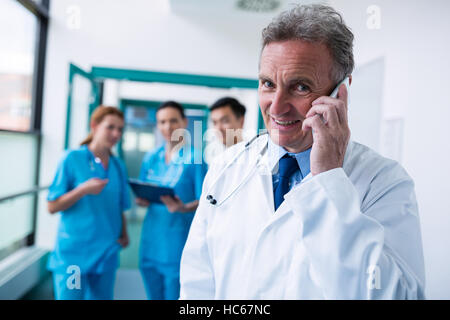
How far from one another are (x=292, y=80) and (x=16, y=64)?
2.23 metres

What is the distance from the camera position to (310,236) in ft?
1.67

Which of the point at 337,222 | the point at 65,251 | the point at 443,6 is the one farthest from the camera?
the point at 65,251

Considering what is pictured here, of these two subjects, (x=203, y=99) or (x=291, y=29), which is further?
(x=203, y=99)

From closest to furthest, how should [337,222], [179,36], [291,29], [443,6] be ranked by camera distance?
[337,222] → [291,29] → [443,6] → [179,36]

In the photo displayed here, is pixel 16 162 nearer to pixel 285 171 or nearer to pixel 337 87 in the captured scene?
pixel 285 171

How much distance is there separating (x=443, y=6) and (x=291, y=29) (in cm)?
65

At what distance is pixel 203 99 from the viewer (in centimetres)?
399

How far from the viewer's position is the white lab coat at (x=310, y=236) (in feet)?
1.62

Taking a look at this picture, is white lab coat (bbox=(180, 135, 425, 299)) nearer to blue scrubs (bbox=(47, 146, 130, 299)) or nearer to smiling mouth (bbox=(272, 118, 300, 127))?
smiling mouth (bbox=(272, 118, 300, 127))

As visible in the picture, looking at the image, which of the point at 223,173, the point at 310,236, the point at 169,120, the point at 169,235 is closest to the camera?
the point at 310,236

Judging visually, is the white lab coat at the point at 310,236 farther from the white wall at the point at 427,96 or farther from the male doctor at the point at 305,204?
the white wall at the point at 427,96

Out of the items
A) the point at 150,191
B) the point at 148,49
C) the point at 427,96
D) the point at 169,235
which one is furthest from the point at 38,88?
the point at 427,96
